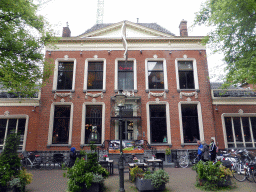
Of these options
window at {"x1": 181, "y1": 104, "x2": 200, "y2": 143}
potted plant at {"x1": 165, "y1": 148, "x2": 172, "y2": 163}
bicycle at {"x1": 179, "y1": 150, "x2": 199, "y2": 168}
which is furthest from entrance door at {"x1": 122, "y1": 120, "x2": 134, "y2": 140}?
window at {"x1": 181, "y1": 104, "x2": 200, "y2": 143}

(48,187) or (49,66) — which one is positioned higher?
(49,66)

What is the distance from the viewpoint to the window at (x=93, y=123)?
13.8 metres

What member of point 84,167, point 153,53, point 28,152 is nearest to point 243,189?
point 84,167

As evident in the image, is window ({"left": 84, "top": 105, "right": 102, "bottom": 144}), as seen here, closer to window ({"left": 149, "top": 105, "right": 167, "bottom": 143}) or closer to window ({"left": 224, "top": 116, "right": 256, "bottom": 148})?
window ({"left": 149, "top": 105, "right": 167, "bottom": 143})

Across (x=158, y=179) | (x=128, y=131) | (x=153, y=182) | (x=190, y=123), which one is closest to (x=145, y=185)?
(x=153, y=182)

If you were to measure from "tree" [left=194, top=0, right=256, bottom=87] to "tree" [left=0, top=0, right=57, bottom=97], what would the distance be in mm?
10268

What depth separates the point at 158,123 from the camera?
46.9 feet

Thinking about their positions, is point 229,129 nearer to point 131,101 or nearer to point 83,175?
point 131,101

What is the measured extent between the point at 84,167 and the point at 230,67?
9.96m

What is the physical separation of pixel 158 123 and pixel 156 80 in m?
3.62

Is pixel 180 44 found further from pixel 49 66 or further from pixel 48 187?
pixel 48 187

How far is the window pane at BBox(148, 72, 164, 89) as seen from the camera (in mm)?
14952

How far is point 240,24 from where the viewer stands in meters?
10.1

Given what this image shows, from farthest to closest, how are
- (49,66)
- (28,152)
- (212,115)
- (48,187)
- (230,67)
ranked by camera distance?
(212,115) < (28,152) < (49,66) < (230,67) < (48,187)
